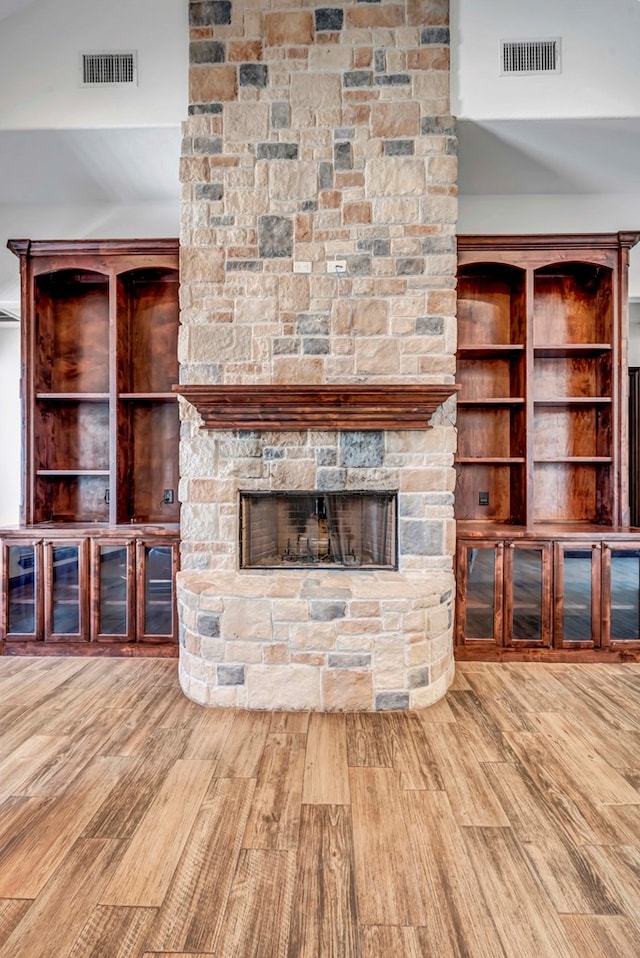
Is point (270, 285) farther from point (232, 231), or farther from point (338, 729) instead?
point (338, 729)

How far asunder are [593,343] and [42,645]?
14.0 feet

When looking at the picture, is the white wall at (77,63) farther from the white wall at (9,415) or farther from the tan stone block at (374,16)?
the white wall at (9,415)

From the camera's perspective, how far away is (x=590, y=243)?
3.29 metres

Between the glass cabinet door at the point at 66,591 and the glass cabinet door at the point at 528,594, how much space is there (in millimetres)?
2703

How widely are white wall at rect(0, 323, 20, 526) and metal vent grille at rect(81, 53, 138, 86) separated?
2.61 m

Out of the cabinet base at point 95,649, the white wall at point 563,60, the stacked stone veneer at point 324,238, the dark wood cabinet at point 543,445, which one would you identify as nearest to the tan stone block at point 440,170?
the stacked stone veneer at point 324,238

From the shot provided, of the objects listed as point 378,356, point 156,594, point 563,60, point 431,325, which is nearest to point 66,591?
point 156,594

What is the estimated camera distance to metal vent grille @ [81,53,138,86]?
9.66ft

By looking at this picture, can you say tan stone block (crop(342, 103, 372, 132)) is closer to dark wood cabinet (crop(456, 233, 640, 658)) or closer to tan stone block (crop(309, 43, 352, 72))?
tan stone block (crop(309, 43, 352, 72))

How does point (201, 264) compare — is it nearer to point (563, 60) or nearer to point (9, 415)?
point (563, 60)

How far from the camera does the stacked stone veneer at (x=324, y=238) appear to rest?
279cm

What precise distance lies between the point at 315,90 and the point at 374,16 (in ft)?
1.68

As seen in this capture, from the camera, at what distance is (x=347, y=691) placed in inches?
102

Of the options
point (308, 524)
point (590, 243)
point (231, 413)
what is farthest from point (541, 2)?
point (308, 524)
